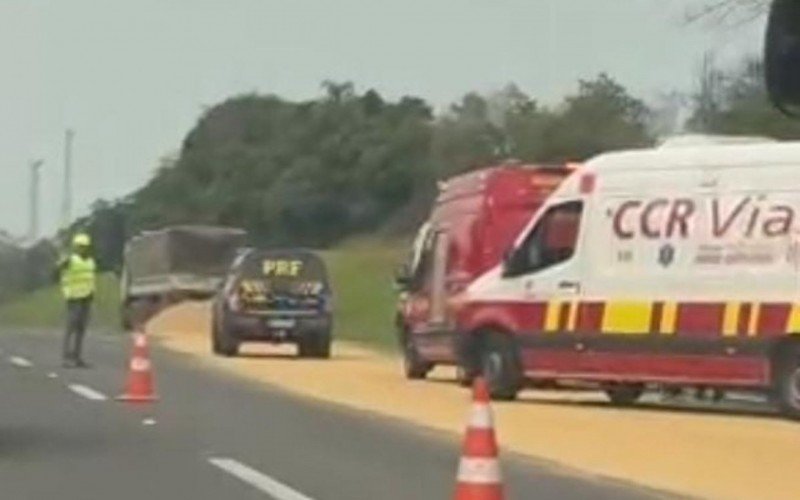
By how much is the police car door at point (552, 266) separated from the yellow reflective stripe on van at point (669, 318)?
138 cm

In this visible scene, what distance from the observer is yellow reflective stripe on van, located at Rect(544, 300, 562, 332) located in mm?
25438

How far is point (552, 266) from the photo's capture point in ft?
84.4

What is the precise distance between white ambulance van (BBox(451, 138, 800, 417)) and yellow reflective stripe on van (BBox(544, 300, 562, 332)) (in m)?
0.02

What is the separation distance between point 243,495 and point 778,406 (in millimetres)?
10252

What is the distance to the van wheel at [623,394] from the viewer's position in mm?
25609

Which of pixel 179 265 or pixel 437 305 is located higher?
pixel 179 265

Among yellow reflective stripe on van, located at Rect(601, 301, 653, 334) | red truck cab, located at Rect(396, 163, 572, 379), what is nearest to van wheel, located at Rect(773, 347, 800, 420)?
yellow reflective stripe on van, located at Rect(601, 301, 653, 334)

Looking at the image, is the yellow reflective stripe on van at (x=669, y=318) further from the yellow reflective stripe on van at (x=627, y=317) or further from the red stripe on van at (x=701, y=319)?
the yellow reflective stripe on van at (x=627, y=317)

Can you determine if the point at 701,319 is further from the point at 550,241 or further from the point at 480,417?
the point at 480,417

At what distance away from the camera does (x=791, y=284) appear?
74.9ft

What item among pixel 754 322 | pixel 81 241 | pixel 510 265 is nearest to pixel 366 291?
pixel 81 241

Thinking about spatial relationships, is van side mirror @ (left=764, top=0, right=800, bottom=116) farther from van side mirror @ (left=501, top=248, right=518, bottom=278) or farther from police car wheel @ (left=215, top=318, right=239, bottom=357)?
police car wheel @ (left=215, top=318, right=239, bottom=357)

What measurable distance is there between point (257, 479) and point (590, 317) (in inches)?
A: 394

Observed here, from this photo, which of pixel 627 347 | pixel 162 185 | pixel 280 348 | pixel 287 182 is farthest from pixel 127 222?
pixel 627 347
